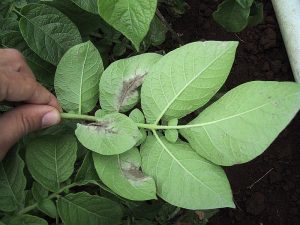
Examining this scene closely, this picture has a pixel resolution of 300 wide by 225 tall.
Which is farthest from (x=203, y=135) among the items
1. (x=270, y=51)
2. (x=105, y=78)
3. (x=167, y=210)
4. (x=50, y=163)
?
(x=270, y=51)

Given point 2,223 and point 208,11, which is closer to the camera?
point 2,223

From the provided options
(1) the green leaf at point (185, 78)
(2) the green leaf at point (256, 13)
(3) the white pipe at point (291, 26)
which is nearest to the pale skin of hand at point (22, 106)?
(1) the green leaf at point (185, 78)

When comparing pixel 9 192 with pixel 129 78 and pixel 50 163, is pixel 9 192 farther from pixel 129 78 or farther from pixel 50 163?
pixel 129 78

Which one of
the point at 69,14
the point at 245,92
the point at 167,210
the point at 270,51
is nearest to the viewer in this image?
the point at 245,92

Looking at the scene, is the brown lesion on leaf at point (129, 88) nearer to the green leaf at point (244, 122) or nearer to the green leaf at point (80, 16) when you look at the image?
the green leaf at point (244, 122)

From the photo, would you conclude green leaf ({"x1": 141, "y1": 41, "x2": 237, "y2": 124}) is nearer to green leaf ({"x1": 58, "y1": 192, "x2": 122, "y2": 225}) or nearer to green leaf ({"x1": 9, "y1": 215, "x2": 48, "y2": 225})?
green leaf ({"x1": 58, "y1": 192, "x2": 122, "y2": 225})

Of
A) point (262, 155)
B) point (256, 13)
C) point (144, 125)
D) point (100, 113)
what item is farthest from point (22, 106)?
point (262, 155)
